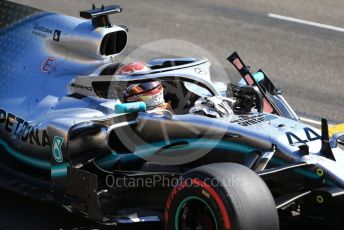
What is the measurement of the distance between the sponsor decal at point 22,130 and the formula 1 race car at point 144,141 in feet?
0.04

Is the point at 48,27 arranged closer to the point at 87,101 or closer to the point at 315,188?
the point at 87,101

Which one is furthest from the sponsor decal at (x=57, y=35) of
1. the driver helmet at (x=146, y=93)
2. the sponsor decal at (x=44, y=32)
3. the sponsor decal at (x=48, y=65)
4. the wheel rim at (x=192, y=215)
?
the wheel rim at (x=192, y=215)

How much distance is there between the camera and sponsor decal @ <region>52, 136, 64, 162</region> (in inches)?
305

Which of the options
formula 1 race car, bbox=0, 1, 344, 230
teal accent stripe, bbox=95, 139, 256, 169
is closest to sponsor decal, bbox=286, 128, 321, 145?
formula 1 race car, bbox=0, 1, 344, 230

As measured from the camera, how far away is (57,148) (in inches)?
306

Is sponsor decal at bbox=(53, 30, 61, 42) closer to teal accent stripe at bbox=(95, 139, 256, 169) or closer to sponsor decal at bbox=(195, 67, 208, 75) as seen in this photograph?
sponsor decal at bbox=(195, 67, 208, 75)

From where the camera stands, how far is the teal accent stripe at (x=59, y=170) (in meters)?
7.73

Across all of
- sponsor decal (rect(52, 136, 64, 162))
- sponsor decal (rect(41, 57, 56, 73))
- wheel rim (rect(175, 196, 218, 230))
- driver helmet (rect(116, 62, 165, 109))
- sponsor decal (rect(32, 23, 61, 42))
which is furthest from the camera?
sponsor decal (rect(32, 23, 61, 42))

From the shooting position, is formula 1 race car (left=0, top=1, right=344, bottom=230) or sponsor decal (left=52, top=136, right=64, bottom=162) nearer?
formula 1 race car (left=0, top=1, right=344, bottom=230)

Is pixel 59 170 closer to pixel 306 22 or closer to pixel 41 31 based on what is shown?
pixel 41 31

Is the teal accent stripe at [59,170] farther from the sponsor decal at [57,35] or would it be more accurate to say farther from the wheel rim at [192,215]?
the sponsor decal at [57,35]

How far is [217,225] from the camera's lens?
659 cm

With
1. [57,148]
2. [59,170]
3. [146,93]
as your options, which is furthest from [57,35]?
[59,170]

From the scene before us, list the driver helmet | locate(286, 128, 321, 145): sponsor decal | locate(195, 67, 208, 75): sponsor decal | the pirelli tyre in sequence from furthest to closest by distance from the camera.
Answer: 1. locate(195, 67, 208, 75): sponsor decal
2. the driver helmet
3. locate(286, 128, 321, 145): sponsor decal
4. the pirelli tyre
